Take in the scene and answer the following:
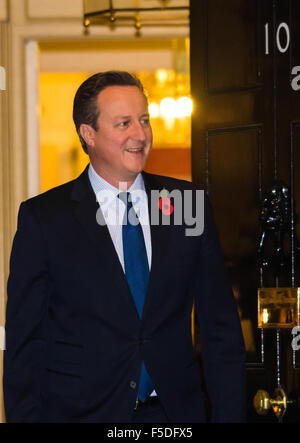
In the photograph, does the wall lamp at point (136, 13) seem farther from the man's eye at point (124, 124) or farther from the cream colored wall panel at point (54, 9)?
the man's eye at point (124, 124)

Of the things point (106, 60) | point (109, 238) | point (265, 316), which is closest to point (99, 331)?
point (109, 238)

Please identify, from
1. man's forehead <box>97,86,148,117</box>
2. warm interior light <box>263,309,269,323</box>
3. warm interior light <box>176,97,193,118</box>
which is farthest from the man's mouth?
warm interior light <box>176,97,193,118</box>

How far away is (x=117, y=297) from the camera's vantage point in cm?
237

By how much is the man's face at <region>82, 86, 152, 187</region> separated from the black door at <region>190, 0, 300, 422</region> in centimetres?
108

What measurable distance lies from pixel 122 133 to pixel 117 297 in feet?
1.58

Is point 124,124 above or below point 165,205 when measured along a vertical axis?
above

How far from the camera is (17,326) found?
2389 millimetres

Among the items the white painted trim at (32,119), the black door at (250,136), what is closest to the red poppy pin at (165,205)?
the black door at (250,136)

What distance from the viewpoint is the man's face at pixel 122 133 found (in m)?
2.43

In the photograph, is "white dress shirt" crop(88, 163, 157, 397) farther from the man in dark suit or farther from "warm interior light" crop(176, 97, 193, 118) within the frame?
"warm interior light" crop(176, 97, 193, 118)

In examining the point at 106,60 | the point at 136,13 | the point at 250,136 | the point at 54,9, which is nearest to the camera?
the point at 250,136

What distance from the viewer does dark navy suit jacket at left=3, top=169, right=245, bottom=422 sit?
93.1 inches

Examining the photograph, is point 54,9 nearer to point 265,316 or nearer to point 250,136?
point 250,136

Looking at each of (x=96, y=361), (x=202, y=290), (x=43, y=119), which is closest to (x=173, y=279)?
(x=202, y=290)
